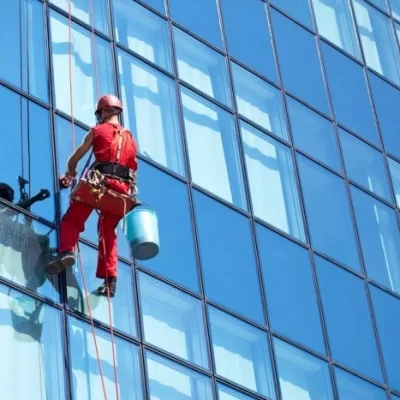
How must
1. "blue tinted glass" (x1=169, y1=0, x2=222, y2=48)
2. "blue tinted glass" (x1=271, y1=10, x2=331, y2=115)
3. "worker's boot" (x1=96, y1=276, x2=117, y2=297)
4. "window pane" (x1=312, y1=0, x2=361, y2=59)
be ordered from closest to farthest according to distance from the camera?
"worker's boot" (x1=96, y1=276, x2=117, y2=297) → "blue tinted glass" (x1=169, y1=0, x2=222, y2=48) → "blue tinted glass" (x1=271, y1=10, x2=331, y2=115) → "window pane" (x1=312, y1=0, x2=361, y2=59)

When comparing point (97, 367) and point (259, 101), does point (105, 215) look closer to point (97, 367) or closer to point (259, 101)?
point (97, 367)

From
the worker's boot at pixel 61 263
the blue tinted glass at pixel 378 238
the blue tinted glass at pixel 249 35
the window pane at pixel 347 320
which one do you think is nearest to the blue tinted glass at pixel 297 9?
the blue tinted glass at pixel 249 35

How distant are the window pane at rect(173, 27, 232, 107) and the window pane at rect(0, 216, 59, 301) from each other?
233 inches

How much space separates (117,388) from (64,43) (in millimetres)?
5657

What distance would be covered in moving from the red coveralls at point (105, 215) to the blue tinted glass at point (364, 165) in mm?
8719

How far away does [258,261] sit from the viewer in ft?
82.8

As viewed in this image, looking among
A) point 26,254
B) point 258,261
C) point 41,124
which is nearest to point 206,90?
point 258,261

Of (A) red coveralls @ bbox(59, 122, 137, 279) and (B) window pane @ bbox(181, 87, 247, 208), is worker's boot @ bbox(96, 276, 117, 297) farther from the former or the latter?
(B) window pane @ bbox(181, 87, 247, 208)

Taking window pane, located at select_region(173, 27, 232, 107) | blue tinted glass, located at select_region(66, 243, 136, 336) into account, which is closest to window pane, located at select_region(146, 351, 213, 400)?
blue tinted glass, located at select_region(66, 243, 136, 336)

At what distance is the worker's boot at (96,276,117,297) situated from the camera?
2130cm

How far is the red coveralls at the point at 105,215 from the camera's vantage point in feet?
68.6

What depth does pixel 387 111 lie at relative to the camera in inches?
1248

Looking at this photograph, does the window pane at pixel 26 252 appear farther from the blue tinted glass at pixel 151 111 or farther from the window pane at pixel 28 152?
the blue tinted glass at pixel 151 111

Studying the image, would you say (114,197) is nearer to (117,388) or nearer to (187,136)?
(117,388)
